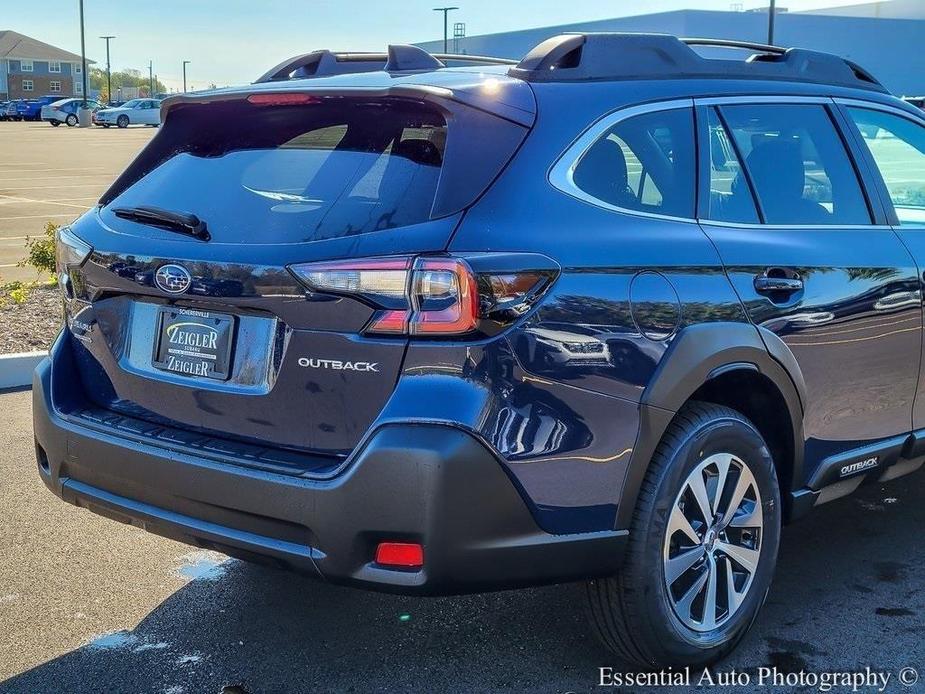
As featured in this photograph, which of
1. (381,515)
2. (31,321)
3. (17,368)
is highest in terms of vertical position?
(381,515)

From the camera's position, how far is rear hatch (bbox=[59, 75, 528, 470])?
2814 millimetres

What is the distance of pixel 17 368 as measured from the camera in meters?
6.81

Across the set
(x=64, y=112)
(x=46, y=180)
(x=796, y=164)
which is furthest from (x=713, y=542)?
(x=64, y=112)

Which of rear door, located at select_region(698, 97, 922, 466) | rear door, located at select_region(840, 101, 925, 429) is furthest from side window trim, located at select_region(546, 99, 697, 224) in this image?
rear door, located at select_region(840, 101, 925, 429)

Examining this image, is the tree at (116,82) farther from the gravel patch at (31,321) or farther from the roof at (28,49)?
the gravel patch at (31,321)

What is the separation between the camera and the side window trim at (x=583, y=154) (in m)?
3.01

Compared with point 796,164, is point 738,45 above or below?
above

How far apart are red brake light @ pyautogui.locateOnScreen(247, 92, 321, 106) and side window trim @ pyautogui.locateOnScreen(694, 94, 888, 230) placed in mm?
1192

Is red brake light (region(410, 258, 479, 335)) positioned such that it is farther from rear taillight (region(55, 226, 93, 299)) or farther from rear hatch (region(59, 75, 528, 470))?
rear taillight (region(55, 226, 93, 299))

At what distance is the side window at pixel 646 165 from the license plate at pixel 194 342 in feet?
3.42

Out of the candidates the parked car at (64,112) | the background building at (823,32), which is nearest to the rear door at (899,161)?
the background building at (823,32)

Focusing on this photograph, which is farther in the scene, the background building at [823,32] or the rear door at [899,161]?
the background building at [823,32]

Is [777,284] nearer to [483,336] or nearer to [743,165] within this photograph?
[743,165]

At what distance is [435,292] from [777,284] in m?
1.25
